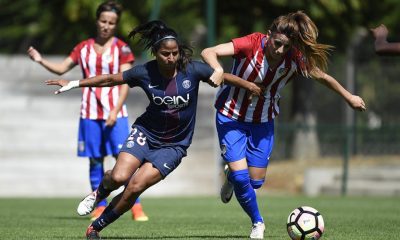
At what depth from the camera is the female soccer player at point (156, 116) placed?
8.04 metres

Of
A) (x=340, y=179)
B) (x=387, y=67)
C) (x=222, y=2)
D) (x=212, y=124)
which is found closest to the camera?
(x=212, y=124)

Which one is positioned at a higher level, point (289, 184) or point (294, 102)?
point (294, 102)

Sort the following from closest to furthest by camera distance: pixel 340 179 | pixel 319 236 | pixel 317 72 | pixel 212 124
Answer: pixel 319 236 → pixel 317 72 → pixel 212 124 → pixel 340 179

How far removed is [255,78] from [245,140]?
23.7 inches

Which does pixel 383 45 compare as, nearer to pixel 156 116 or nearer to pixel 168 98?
pixel 168 98

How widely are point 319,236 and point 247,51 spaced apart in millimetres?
1922

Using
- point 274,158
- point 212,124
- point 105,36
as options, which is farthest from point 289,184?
point 105,36

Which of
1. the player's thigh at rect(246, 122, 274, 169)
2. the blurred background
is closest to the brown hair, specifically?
the player's thigh at rect(246, 122, 274, 169)

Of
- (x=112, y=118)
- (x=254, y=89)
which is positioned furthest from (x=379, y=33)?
(x=112, y=118)

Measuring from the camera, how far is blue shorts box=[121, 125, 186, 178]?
8.09 meters

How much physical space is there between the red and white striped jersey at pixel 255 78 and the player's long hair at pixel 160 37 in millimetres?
651

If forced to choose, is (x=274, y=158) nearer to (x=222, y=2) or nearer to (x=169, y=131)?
(x=222, y=2)

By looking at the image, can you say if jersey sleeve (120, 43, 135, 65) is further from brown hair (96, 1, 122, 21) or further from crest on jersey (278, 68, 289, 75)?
crest on jersey (278, 68, 289, 75)

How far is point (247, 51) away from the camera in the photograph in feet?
28.8
